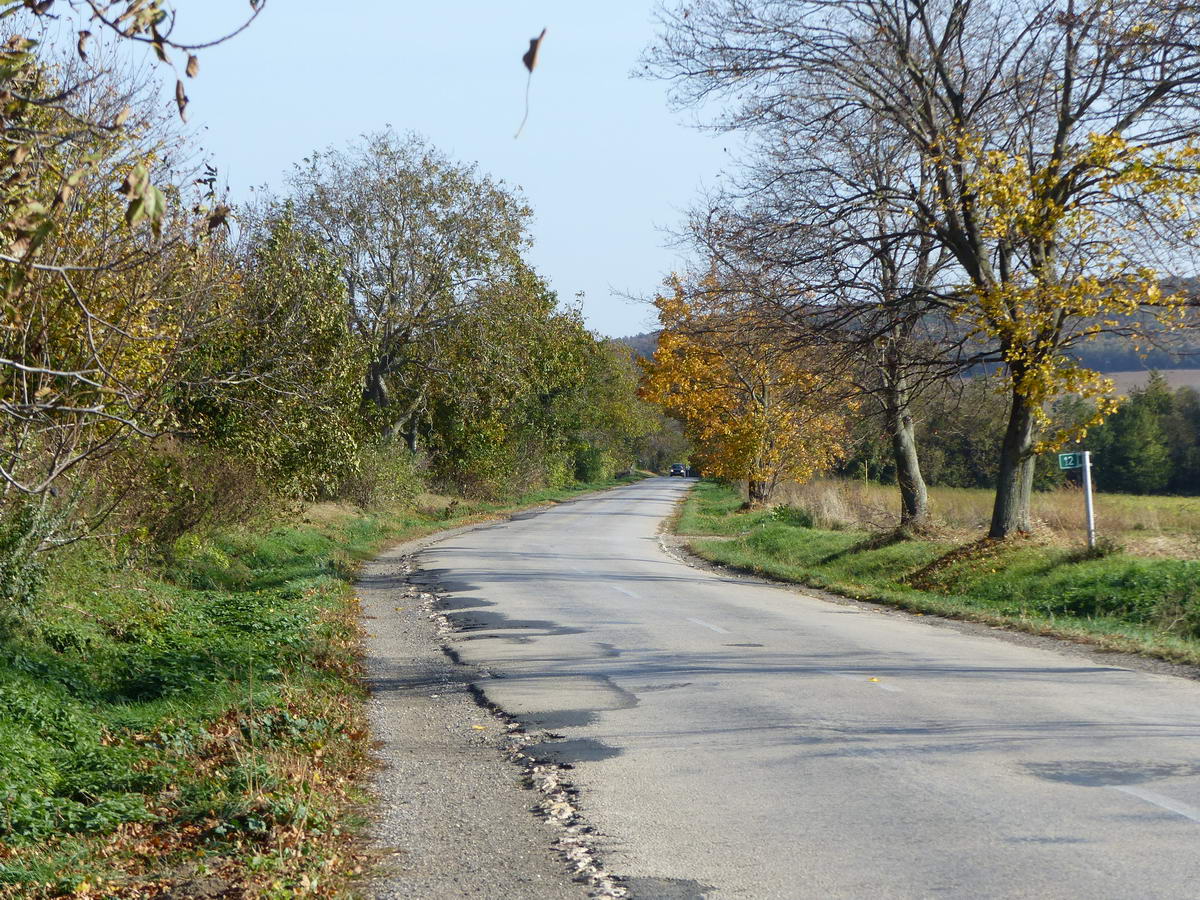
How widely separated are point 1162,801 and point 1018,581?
11554 millimetres

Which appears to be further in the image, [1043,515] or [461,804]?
[1043,515]

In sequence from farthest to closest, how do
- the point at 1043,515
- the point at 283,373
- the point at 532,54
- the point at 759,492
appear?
the point at 759,492, the point at 1043,515, the point at 283,373, the point at 532,54

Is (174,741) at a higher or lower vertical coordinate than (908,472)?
lower

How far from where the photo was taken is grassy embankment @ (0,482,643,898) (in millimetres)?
5637

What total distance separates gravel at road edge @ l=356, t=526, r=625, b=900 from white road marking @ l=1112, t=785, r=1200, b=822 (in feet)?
9.58

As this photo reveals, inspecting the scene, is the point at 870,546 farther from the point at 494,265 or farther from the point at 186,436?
the point at 494,265

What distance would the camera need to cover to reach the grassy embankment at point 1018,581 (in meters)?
13.6

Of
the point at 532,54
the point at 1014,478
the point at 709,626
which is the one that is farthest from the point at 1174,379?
the point at 532,54

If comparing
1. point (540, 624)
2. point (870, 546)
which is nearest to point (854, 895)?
point (540, 624)

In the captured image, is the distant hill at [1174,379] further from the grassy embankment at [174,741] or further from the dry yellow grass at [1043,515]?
the grassy embankment at [174,741]

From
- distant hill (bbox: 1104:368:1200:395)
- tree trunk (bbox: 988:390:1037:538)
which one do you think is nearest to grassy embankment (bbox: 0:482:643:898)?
tree trunk (bbox: 988:390:1037:538)

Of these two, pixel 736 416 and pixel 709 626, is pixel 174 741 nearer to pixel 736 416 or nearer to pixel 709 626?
pixel 709 626

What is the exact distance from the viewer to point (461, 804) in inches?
268

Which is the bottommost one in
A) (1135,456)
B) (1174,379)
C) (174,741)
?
(174,741)
